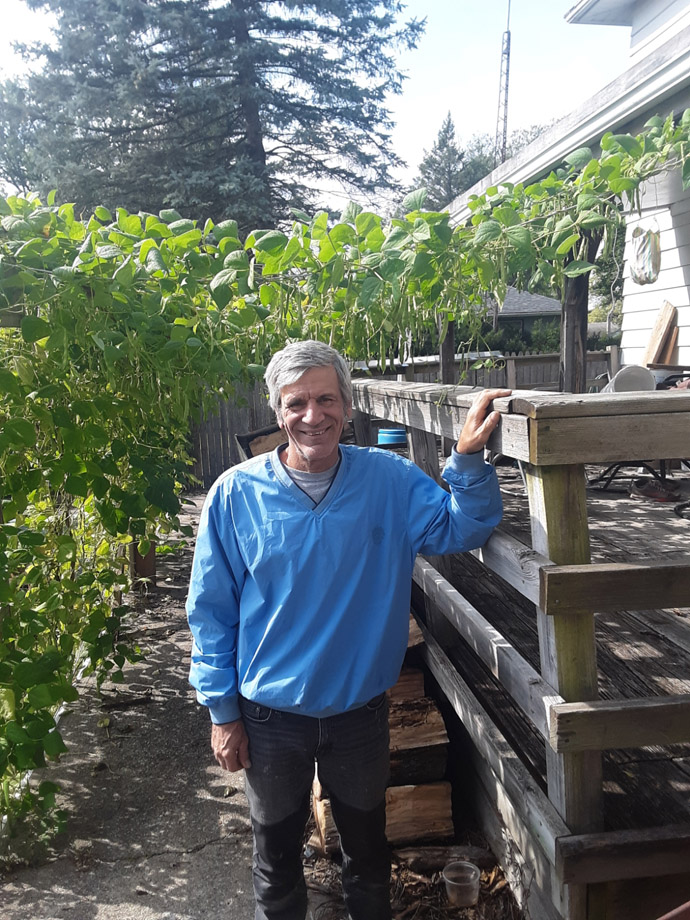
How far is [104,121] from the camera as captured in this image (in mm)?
18156

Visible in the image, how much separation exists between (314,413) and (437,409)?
0.62 meters

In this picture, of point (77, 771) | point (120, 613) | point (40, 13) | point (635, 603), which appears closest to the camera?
point (635, 603)

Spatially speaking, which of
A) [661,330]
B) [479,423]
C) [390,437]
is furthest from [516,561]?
[661,330]

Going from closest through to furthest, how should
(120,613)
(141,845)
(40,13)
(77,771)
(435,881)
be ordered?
(435,881) < (141,845) < (120,613) < (77,771) < (40,13)

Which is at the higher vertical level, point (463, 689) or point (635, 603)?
point (635, 603)

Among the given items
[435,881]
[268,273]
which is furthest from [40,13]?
[435,881]

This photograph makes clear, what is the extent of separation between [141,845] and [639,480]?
195 inches

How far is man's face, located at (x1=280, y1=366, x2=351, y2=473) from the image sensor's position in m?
1.88

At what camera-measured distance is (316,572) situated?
188cm

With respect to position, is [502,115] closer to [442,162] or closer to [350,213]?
[442,162]

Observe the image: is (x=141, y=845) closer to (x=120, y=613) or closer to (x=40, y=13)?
(x=120, y=613)

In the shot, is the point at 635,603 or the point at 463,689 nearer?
the point at 635,603

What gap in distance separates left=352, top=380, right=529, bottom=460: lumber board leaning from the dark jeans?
0.83 meters

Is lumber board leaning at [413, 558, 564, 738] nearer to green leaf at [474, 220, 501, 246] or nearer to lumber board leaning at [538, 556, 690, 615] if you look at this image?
lumber board leaning at [538, 556, 690, 615]
